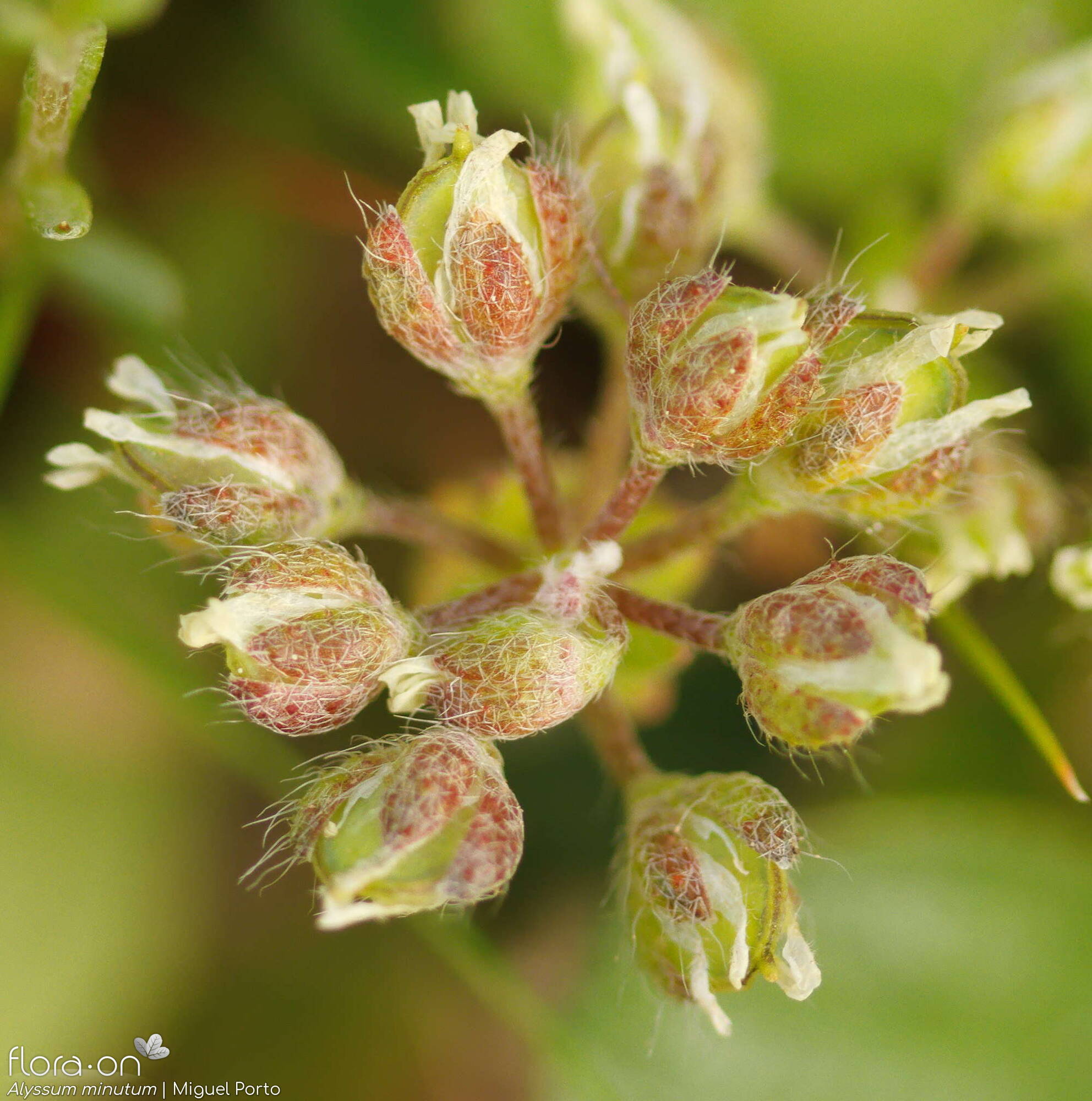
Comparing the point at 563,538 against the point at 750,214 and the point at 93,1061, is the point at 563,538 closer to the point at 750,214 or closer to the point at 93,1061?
the point at 750,214

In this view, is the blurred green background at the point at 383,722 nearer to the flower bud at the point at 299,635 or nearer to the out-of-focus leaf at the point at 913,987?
the out-of-focus leaf at the point at 913,987

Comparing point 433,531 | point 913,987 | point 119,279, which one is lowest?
point 913,987

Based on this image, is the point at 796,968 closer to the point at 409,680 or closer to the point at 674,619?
the point at 674,619

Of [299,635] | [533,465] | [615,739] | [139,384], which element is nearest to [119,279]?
[139,384]

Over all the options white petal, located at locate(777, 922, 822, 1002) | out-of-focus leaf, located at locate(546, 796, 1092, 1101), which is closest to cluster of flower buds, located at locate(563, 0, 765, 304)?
white petal, located at locate(777, 922, 822, 1002)

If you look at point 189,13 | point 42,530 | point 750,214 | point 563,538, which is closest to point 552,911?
point 563,538

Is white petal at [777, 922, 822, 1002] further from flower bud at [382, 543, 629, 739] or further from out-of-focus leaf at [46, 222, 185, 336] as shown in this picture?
out-of-focus leaf at [46, 222, 185, 336]
